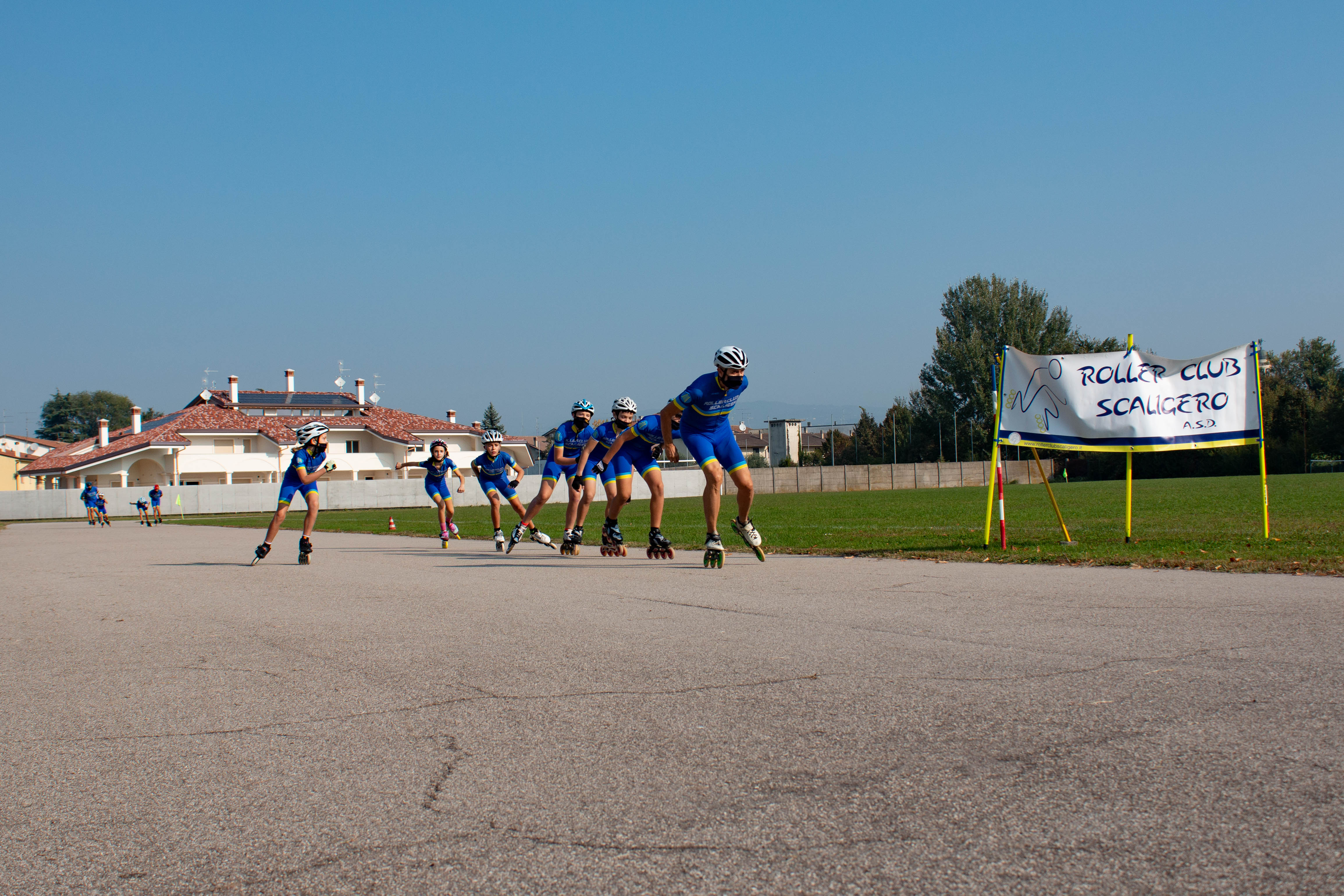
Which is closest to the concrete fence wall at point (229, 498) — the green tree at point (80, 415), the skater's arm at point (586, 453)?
the skater's arm at point (586, 453)

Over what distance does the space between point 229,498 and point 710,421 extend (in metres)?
48.2

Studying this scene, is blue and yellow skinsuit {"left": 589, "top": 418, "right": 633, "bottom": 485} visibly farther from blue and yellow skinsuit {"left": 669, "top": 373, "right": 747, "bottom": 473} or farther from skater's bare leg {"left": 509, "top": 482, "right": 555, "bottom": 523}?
blue and yellow skinsuit {"left": 669, "top": 373, "right": 747, "bottom": 473}

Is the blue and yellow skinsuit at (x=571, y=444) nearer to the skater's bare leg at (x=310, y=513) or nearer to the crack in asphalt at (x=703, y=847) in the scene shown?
the skater's bare leg at (x=310, y=513)

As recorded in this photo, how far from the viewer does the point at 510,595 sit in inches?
326

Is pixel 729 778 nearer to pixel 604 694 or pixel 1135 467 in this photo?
pixel 604 694

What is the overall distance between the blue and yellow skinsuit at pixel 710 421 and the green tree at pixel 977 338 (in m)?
70.4

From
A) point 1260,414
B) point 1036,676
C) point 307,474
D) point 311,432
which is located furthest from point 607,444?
point 1036,676

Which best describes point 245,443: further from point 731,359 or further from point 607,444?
point 731,359

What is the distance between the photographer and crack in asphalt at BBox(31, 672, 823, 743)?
3963 millimetres

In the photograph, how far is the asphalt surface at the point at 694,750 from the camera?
8.27ft

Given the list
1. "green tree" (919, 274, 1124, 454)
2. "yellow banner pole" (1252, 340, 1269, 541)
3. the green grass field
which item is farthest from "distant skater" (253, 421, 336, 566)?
"green tree" (919, 274, 1124, 454)

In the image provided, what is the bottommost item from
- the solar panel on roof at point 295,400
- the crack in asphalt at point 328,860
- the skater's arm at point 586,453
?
the crack in asphalt at point 328,860

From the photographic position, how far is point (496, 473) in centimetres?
1592

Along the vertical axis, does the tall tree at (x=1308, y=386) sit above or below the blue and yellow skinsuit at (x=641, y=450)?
above
